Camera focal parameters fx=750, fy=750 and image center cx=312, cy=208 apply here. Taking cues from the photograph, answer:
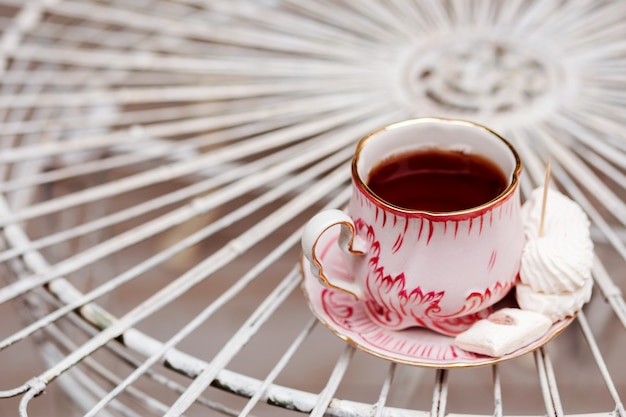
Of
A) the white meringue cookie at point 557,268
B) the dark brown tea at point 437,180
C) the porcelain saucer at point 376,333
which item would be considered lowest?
the porcelain saucer at point 376,333

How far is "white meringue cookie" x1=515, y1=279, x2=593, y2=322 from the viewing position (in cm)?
43

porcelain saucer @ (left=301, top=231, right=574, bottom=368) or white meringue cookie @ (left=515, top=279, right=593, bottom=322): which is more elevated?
white meringue cookie @ (left=515, top=279, right=593, bottom=322)

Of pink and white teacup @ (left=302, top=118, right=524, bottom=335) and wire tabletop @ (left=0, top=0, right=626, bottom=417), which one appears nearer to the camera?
pink and white teacup @ (left=302, top=118, right=524, bottom=335)

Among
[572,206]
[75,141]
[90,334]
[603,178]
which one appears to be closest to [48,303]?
[90,334]

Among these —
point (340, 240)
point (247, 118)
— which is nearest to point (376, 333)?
point (340, 240)

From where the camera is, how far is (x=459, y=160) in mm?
463

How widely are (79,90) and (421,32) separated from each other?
352 mm

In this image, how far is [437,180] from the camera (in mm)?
465

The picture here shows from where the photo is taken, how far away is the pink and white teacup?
1.33 feet

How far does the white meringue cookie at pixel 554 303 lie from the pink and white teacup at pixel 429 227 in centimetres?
1

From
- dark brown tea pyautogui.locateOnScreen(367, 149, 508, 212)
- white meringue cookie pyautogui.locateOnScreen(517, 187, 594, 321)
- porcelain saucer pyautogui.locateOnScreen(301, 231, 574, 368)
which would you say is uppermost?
dark brown tea pyautogui.locateOnScreen(367, 149, 508, 212)

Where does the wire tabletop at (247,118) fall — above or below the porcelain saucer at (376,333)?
above

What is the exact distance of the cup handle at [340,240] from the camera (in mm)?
407

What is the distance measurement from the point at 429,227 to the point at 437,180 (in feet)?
0.23
